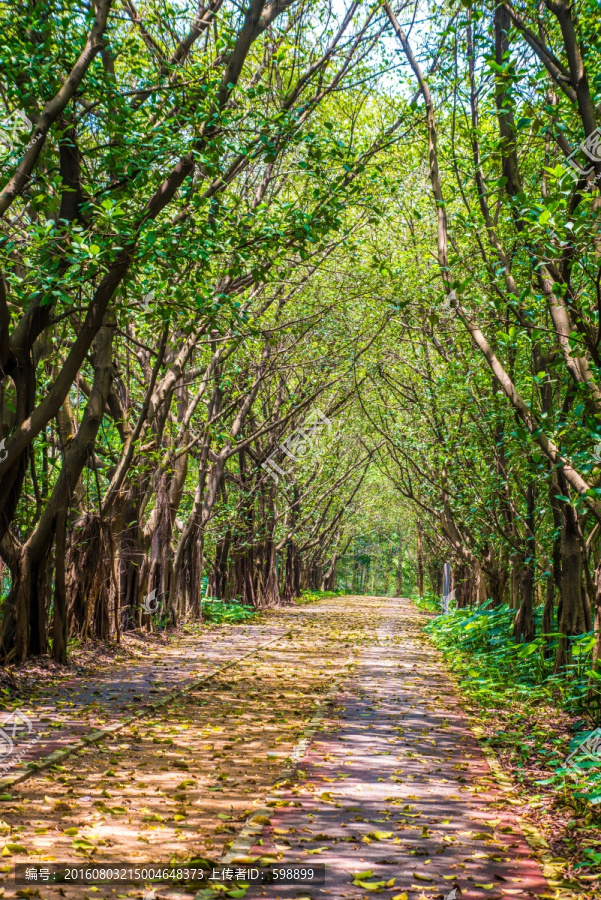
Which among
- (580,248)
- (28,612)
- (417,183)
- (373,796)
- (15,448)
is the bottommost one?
(373,796)

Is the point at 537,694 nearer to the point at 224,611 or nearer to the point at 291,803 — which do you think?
the point at 291,803

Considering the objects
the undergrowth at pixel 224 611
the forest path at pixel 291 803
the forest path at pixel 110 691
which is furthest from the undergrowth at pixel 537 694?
the undergrowth at pixel 224 611

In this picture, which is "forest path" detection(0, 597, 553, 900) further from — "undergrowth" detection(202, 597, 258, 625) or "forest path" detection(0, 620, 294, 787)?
"undergrowth" detection(202, 597, 258, 625)

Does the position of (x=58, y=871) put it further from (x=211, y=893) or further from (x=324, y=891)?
(x=324, y=891)

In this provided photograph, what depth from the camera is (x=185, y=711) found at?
8.56 meters

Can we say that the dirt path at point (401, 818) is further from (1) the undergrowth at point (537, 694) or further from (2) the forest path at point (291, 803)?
(1) the undergrowth at point (537, 694)

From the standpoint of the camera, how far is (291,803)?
5.41 meters

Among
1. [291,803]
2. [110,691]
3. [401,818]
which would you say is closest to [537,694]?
[401,818]

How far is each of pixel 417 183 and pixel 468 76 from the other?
648 cm

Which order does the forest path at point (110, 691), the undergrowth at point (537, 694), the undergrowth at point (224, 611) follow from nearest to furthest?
the undergrowth at point (537, 694), the forest path at point (110, 691), the undergrowth at point (224, 611)

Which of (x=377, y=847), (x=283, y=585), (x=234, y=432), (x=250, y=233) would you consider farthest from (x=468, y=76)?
(x=283, y=585)

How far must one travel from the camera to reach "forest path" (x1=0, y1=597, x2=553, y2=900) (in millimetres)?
4316

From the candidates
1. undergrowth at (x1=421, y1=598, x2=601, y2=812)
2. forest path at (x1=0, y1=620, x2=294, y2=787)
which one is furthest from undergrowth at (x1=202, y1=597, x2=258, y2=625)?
undergrowth at (x1=421, y1=598, x2=601, y2=812)

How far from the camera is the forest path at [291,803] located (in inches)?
170
